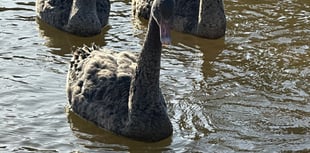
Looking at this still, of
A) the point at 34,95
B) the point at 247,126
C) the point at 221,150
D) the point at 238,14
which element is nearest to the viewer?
the point at 221,150

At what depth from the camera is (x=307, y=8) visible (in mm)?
11727

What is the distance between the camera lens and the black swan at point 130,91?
6.70 m

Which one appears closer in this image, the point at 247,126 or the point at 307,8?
the point at 247,126

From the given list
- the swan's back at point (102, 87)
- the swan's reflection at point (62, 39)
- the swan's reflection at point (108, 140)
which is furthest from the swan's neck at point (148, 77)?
the swan's reflection at point (62, 39)

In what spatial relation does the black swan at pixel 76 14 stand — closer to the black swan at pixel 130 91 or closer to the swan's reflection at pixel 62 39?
the swan's reflection at pixel 62 39

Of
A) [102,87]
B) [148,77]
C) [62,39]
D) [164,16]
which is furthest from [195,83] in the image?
[62,39]

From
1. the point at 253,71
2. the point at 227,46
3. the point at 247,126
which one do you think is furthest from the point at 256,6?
the point at 247,126

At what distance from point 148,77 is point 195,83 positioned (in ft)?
5.78

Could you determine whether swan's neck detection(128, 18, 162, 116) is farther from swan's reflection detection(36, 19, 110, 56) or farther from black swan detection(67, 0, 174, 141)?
swan's reflection detection(36, 19, 110, 56)

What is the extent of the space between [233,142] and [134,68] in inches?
49.2

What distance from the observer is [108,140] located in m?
7.03

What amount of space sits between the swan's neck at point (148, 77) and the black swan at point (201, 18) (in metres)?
3.35

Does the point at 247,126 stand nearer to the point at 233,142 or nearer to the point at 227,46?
the point at 233,142

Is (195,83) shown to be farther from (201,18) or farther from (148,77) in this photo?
(201,18)
